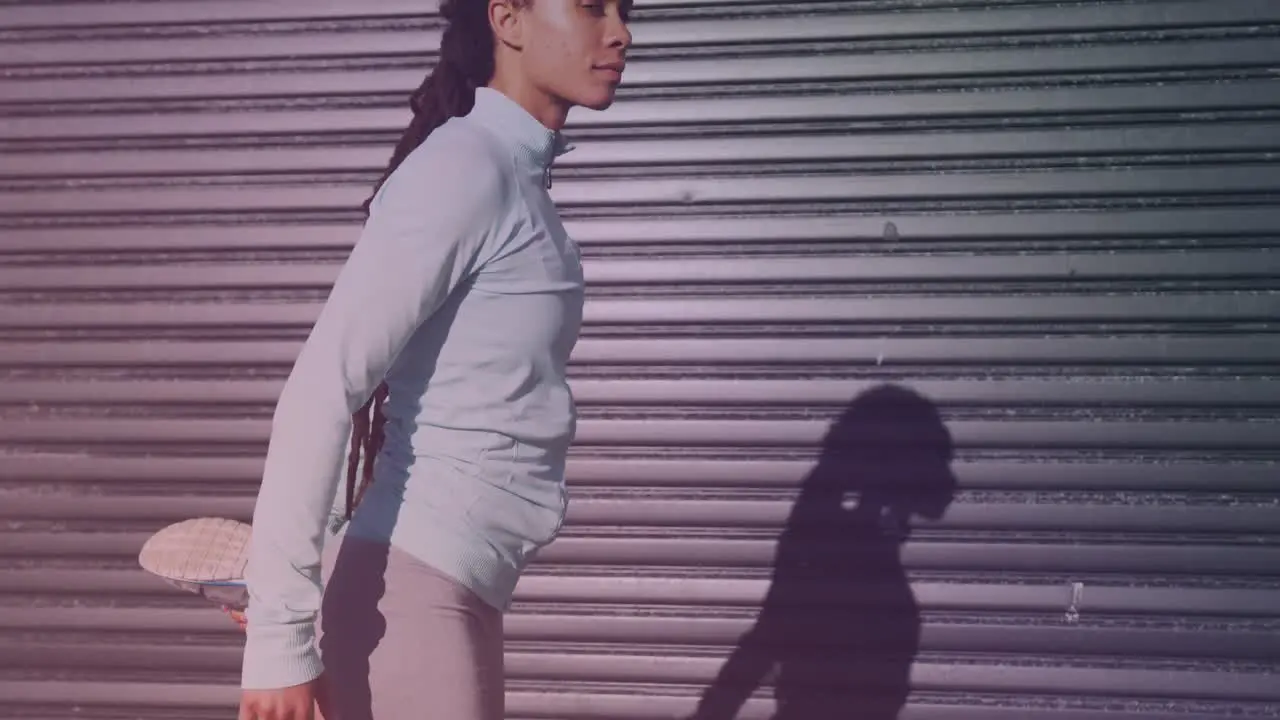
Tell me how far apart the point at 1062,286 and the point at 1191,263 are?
1.54ft

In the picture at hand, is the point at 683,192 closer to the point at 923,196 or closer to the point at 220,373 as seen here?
the point at 923,196

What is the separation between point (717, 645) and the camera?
4277 mm

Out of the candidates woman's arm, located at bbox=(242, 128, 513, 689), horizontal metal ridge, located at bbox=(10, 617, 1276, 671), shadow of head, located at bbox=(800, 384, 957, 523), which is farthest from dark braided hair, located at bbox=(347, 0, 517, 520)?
shadow of head, located at bbox=(800, 384, 957, 523)

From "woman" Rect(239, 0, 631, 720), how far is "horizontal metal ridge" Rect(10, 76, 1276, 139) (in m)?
2.07

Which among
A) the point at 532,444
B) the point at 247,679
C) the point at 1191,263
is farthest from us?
the point at 1191,263

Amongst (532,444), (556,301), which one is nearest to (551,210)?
(556,301)

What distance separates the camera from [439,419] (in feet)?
6.29

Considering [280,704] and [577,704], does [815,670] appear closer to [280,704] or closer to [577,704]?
[577,704]

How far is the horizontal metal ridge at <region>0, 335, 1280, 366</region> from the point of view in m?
4.02

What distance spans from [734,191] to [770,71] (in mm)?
484

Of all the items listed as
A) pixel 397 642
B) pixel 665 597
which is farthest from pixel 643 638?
pixel 397 642

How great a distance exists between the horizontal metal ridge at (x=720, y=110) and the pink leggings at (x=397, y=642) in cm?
270

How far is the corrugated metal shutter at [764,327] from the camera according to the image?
4027 mm

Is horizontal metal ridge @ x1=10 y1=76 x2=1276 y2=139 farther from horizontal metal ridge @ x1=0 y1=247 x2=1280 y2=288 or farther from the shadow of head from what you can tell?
the shadow of head
